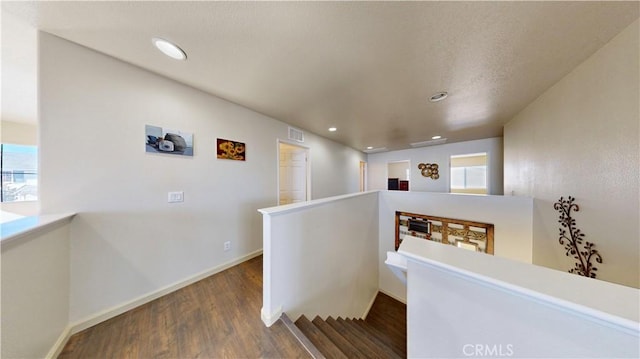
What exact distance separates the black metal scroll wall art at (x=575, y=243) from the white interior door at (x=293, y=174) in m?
3.65

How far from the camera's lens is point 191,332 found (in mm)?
1482

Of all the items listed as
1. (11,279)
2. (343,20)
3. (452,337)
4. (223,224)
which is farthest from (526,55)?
(11,279)

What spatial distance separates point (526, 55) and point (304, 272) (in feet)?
9.54

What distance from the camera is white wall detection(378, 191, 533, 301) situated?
2.88 m

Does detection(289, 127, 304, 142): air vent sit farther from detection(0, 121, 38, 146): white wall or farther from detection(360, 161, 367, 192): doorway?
detection(0, 121, 38, 146): white wall

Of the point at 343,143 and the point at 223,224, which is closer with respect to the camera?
the point at 223,224

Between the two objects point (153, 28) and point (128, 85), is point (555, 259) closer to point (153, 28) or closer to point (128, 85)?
point (153, 28)

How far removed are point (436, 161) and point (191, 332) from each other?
6.31 m

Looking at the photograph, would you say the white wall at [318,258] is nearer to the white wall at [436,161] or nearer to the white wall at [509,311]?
the white wall at [509,311]

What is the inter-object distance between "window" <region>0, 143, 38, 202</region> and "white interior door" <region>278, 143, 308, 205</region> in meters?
4.05

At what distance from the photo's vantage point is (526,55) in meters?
1.51

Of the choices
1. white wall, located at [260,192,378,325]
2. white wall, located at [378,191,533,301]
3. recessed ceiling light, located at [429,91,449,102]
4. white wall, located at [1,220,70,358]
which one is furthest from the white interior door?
white wall, located at [1,220,70,358]

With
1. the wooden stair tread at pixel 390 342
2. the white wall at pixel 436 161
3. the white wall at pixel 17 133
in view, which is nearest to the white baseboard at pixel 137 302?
the wooden stair tread at pixel 390 342

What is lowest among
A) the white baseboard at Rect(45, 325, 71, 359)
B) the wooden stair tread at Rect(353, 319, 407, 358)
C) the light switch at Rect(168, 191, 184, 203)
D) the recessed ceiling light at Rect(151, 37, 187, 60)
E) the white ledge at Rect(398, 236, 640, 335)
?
the wooden stair tread at Rect(353, 319, 407, 358)
